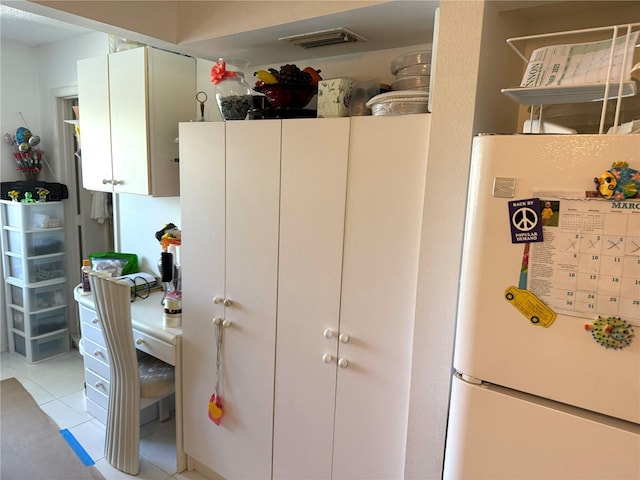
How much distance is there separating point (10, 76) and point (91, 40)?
2.86 feet

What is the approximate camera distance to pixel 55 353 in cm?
362

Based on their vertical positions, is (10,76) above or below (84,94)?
above

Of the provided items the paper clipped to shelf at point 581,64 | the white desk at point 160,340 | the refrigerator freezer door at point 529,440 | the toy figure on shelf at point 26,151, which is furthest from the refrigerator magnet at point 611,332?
the toy figure on shelf at point 26,151

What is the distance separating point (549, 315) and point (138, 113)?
219 centimetres

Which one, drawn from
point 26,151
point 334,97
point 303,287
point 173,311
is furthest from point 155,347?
point 26,151

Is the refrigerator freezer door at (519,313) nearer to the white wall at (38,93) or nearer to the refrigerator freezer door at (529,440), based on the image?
the refrigerator freezer door at (529,440)

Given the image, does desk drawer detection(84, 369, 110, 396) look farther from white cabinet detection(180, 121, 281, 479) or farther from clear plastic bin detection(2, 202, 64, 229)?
clear plastic bin detection(2, 202, 64, 229)

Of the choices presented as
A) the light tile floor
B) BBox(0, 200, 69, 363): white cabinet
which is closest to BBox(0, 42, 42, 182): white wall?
BBox(0, 200, 69, 363): white cabinet

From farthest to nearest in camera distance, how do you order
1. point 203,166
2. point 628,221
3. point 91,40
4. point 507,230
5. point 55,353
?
point 55,353
point 91,40
point 203,166
point 507,230
point 628,221

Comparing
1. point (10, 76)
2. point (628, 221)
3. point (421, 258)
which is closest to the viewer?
point (628, 221)

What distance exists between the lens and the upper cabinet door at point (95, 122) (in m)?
2.50

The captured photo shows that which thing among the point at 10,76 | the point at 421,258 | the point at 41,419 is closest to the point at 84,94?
the point at 10,76

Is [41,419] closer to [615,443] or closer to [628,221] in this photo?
[615,443]

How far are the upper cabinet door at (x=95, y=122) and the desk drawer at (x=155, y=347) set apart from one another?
37.2 inches
